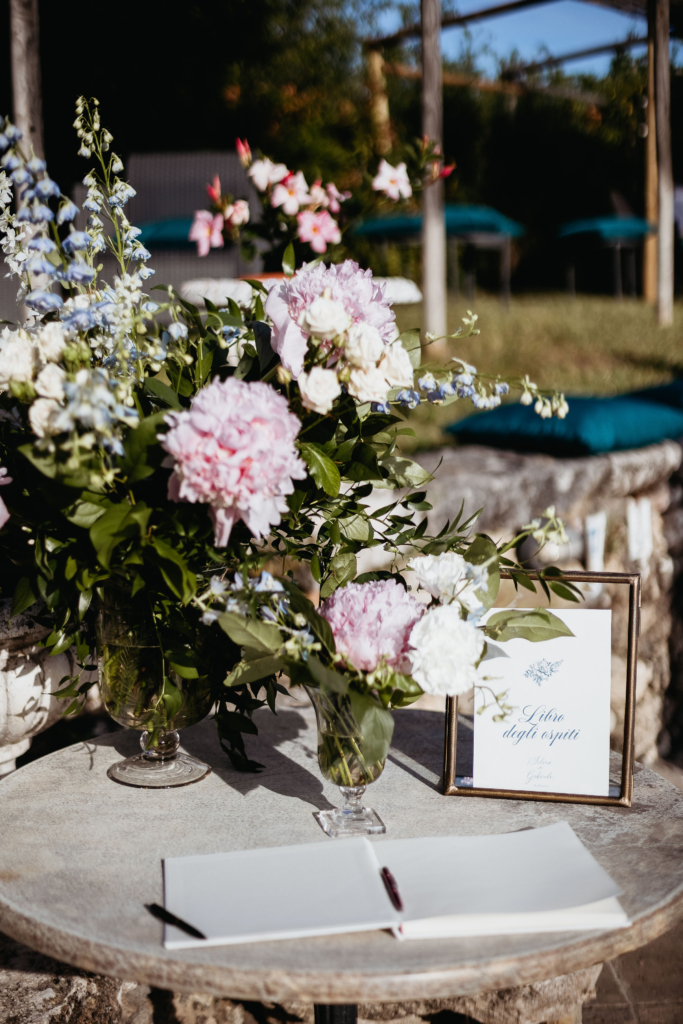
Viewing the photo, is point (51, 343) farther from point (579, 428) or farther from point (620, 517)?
point (620, 517)

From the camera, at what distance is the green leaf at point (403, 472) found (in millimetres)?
1057

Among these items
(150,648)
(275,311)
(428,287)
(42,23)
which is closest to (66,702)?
(150,648)

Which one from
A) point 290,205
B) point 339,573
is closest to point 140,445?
point 339,573

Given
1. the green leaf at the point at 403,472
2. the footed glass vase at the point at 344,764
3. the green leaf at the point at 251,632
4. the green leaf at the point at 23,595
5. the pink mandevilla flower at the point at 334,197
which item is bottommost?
the footed glass vase at the point at 344,764

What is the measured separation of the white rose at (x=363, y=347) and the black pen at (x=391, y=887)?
481 millimetres

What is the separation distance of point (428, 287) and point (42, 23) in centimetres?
338

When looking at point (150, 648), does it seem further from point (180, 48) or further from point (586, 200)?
point (586, 200)

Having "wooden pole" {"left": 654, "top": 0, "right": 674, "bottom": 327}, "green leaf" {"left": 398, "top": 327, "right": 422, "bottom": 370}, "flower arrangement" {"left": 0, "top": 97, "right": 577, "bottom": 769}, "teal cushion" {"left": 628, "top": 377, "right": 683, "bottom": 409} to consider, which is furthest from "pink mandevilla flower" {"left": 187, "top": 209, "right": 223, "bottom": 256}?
"wooden pole" {"left": 654, "top": 0, "right": 674, "bottom": 327}

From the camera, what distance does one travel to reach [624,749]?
1.10 meters

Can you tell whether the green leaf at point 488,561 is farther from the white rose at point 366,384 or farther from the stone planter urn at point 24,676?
the stone planter urn at point 24,676

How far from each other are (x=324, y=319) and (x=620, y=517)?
257 centimetres

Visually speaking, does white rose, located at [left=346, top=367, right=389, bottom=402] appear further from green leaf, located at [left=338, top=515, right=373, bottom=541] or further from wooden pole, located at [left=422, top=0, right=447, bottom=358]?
wooden pole, located at [left=422, top=0, right=447, bottom=358]

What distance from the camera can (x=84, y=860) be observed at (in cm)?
94

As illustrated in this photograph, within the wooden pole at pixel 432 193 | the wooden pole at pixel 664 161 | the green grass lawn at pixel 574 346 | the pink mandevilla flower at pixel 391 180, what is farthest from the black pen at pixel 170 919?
the wooden pole at pixel 664 161
